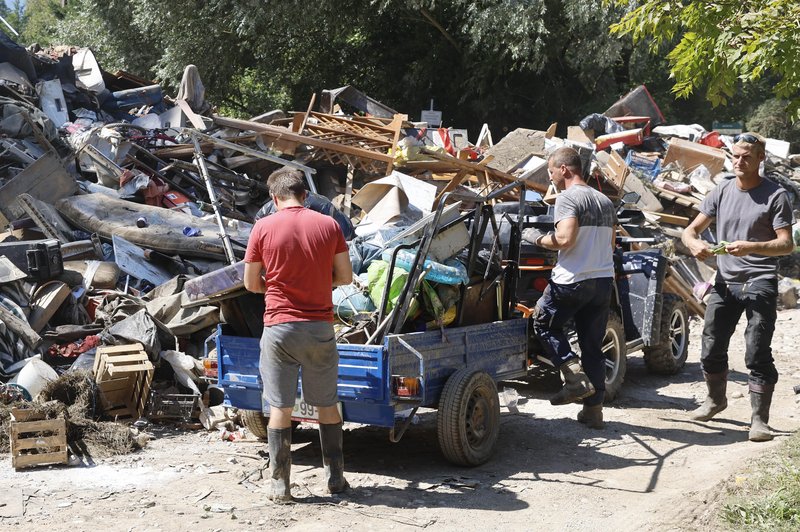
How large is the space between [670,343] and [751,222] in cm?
284

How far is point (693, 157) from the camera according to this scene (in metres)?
15.2

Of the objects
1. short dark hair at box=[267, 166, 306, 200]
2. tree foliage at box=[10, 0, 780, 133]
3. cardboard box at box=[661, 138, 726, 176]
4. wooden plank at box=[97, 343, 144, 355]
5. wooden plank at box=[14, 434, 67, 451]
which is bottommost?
wooden plank at box=[14, 434, 67, 451]

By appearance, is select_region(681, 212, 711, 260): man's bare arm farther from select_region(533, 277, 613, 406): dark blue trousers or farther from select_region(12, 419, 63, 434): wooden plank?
select_region(12, 419, 63, 434): wooden plank

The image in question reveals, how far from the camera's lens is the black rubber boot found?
6844mm

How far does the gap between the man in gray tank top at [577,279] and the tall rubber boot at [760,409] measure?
105 centimetres

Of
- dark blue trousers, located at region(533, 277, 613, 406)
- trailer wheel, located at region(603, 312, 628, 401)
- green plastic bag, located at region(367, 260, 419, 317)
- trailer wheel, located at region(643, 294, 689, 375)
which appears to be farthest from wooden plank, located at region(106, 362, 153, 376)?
trailer wheel, located at region(643, 294, 689, 375)

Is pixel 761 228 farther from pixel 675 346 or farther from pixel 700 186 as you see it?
pixel 700 186

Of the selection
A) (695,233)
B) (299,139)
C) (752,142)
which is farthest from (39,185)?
(752,142)

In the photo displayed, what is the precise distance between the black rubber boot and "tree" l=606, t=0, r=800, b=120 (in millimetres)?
2489

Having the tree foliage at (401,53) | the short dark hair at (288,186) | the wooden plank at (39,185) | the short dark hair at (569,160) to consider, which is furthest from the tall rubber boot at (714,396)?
the tree foliage at (401,53)

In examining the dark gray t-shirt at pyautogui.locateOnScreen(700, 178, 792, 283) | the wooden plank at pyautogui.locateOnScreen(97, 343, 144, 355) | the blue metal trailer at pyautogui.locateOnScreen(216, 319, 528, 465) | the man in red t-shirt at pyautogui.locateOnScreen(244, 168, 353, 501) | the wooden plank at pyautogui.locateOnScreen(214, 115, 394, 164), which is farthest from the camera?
the wooden plank at pyautogui.locateOnScreen(214, 115, 394, 164)

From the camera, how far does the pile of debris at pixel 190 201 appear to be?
6762mm

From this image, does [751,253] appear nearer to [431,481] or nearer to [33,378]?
[431,481]

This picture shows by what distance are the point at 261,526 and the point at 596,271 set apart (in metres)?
3.00
